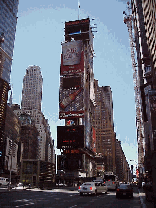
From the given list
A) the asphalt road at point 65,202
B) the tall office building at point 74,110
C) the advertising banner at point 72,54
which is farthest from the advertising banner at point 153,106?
the advertising banner at point 72,54

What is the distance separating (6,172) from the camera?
142125mm

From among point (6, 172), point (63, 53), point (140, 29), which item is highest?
point (63, 53)

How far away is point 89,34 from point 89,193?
6620 inches

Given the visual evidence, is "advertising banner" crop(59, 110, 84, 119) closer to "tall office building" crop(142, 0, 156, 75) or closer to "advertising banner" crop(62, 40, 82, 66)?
"advertising banner" crop(62, 40, 82, 66)

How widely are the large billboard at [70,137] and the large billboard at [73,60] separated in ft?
122

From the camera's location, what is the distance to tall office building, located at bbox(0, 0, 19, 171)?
13709 centimetres

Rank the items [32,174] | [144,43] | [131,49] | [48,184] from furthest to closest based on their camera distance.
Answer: [131,49], [144,43], [32,174], [48,184]

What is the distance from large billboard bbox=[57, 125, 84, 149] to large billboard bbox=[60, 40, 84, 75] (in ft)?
122

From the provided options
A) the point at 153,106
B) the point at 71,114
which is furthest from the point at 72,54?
the point at 153,106

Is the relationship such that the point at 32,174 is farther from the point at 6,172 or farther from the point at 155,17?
the point at 6,172

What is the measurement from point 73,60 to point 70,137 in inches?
1971

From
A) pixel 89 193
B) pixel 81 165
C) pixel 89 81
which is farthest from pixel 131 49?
pixel 89 193

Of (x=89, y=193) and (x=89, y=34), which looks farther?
(x=89, y=34)

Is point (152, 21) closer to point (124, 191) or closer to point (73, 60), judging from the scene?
point (124, 191)
